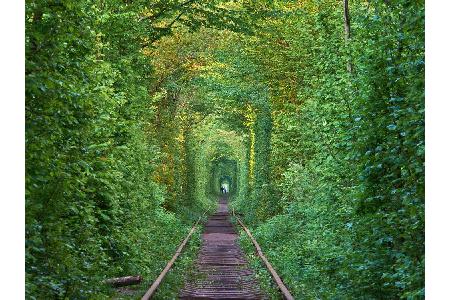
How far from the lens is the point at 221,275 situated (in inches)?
564

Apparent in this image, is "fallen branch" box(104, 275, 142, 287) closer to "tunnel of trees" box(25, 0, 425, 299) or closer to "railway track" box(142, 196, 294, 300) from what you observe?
"tunnel of trees" box(25, 0, 425, 299)

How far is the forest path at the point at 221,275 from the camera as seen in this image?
11.6 m

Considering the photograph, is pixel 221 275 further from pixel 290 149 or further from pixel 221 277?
pixel 290 149

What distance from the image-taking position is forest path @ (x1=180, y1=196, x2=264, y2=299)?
38.2 feet

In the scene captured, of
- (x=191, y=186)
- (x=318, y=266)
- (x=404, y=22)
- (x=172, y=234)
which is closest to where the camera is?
(x=404, y=22)

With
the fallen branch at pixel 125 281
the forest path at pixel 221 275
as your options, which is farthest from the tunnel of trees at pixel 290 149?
the forest path at pixel 221 275

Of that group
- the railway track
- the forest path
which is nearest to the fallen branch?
the railway track

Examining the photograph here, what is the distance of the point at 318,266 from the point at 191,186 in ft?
93.2

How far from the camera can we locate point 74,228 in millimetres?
7750

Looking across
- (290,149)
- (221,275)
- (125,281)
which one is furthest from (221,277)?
(290,149)

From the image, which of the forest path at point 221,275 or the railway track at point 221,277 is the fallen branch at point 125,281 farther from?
the forest path at point 221,275
